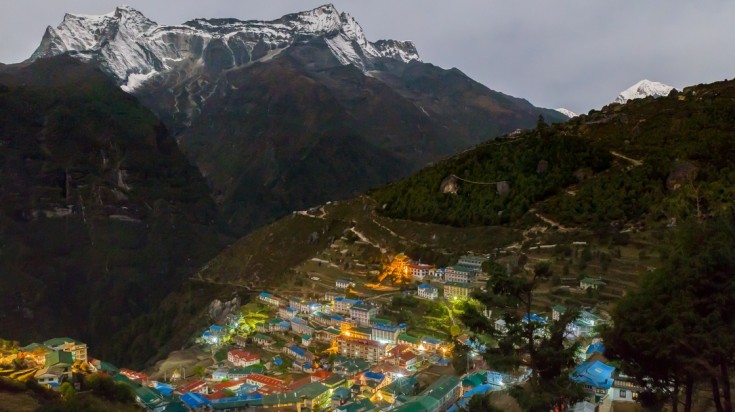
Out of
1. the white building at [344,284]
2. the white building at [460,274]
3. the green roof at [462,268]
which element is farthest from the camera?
the white building at [344,284]

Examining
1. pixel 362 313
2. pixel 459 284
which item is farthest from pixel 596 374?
pixel 362 313

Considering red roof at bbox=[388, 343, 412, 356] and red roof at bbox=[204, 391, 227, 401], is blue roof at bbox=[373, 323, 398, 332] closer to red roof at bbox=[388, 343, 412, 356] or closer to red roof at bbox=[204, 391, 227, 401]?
red roof at bbox=[388, 343, 412, 356]

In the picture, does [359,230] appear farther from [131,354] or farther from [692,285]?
[692,285]

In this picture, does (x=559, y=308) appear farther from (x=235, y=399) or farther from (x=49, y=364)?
(x=49, y=364)

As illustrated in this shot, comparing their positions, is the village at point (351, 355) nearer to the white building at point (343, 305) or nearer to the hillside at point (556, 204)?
the white building at point (343, 305)

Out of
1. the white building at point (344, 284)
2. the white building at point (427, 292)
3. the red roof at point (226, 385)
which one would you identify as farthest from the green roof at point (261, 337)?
the white building at point (427, 292)

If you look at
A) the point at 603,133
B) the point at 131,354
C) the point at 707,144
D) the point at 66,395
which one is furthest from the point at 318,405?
the point at 131,354
